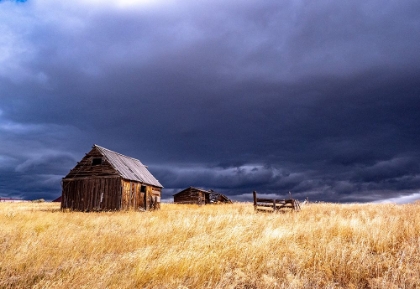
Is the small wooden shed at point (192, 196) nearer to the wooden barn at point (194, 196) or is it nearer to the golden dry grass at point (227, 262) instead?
the wooden barn at point (194, 196)

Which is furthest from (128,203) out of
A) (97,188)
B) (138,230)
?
(138,230)

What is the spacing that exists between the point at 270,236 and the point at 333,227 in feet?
8.33

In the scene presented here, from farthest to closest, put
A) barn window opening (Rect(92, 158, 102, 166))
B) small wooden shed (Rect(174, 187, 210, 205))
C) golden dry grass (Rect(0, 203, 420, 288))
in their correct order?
small wooden shed (Rect(174, 187, 210, 205))
barn window opening (Rect(92, 158, 102, 166))
golden dry grass (Rect(0, 203, 420, 288))

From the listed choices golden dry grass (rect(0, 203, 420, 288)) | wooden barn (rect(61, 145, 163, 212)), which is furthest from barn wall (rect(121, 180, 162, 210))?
golden dry grass (rect(0, 203, 420, 288))

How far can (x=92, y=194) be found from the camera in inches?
1064

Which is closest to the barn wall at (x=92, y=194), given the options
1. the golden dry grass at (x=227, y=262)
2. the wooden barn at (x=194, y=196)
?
the golden dry grass at (x=227, y=262)

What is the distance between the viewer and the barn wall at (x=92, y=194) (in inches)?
1034

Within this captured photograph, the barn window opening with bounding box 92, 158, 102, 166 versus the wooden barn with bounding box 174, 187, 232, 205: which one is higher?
the barn window opening with bounding box 92, 158, 102, 166

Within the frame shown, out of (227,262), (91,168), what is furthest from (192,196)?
(227,262)

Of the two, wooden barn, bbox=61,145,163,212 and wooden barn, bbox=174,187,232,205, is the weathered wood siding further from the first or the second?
wooden barn, bbox=174,187,232,205

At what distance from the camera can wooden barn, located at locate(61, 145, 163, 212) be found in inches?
1039

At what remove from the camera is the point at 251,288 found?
5.25 meters

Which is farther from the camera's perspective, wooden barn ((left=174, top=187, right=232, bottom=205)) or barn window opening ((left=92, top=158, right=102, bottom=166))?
wooden barn ((left=174, top=187, right=232, bottom=205))

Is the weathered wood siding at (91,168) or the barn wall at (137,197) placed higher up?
the weathered wood siding at (91,168)
